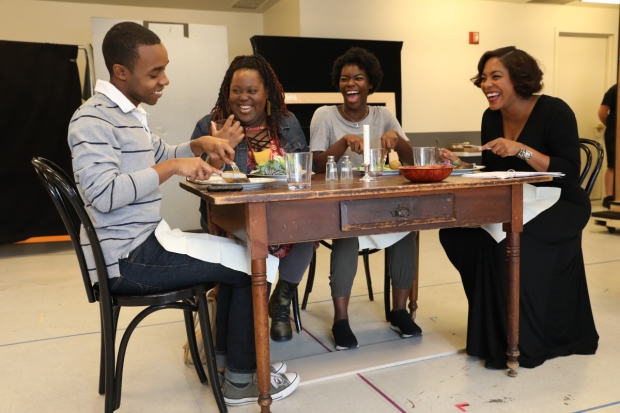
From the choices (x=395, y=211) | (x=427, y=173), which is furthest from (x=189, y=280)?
(x=427, y=173)

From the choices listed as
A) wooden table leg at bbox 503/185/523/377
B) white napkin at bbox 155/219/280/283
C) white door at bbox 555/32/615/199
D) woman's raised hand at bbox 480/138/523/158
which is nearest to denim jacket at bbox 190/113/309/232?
white napkin at bbox 155/219/280/283

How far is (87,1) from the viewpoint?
5738 millimetres

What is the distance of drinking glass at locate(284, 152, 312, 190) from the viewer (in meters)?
1.65

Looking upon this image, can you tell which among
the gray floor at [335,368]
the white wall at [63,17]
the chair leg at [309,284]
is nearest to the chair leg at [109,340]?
the gray floor at [335,368]

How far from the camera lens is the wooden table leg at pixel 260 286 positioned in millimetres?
1526

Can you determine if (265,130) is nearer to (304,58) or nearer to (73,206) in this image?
(73,206)

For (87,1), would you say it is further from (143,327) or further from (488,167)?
(488,167)

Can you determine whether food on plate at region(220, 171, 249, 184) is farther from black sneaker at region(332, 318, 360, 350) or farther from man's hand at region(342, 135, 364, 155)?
black sneaker at region(332, 318, 360, 350)

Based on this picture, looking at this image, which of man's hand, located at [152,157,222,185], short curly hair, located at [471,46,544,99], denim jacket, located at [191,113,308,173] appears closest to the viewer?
man's hand, located at [152,157,222,185]

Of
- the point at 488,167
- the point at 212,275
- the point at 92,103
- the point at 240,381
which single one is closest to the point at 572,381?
the point at 488,167

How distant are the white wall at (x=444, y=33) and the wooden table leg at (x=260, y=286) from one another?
13.9 feet

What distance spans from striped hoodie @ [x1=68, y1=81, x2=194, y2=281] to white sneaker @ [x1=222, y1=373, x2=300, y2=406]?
22.0 inches

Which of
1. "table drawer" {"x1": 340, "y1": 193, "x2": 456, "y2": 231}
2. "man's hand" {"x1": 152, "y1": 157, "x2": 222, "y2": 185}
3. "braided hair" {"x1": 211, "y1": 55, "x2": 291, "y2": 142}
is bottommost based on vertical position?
"table drawer" {"x1": 340, "y1": 193, "x2": 456, "y2": 231}

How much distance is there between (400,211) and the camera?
1.69 meters
